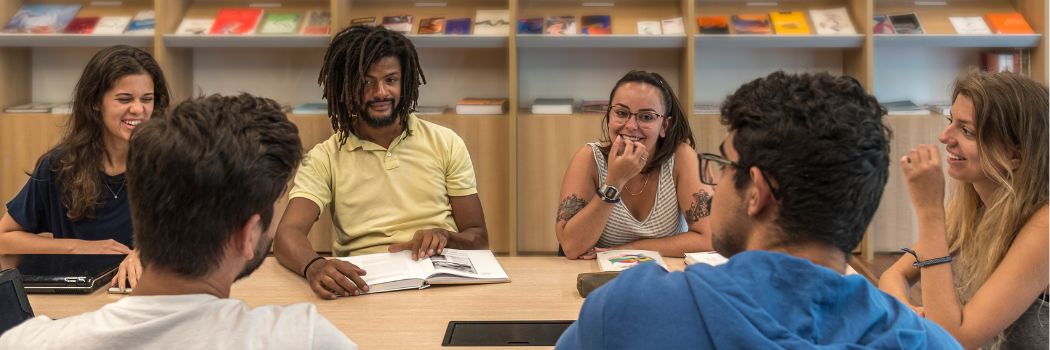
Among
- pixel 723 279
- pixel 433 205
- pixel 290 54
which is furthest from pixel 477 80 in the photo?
pixel 723 279

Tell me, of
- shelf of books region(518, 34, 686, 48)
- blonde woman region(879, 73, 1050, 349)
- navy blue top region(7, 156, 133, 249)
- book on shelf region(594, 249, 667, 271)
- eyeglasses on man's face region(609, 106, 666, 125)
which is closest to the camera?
blonde woman region(879, 73, 1050, 349)

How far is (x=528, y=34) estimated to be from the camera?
4543 millimetres

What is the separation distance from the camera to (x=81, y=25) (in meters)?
4.66

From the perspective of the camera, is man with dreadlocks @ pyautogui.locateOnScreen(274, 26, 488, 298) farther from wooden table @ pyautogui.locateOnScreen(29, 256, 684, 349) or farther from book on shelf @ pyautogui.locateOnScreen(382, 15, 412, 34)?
book on shelf @ pyautogui.locateOnScreen(382, 15, 412, 34)

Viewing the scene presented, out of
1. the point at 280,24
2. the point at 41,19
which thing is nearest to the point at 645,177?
the point at 280,24

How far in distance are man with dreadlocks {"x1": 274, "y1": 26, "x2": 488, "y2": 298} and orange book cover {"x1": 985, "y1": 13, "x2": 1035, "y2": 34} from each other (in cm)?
290

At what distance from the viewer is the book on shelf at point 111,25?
460 centimetres

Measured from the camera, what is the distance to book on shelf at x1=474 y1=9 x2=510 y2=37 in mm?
4582

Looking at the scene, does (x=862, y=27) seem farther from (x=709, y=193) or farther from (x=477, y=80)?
(x=709, y=193)

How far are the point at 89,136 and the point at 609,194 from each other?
142cm

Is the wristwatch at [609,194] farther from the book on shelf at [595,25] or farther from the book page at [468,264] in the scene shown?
the book on shelf at [595,25]

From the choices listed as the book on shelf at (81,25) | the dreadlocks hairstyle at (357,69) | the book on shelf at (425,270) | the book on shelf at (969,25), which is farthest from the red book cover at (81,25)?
the book on shelf at (969,25)

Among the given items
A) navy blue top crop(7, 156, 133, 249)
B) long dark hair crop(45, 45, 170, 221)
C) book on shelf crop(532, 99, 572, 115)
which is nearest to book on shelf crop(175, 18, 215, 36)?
book on shelf crop(532, 99, 572, 115)

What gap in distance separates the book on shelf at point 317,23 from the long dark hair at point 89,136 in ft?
5.91
